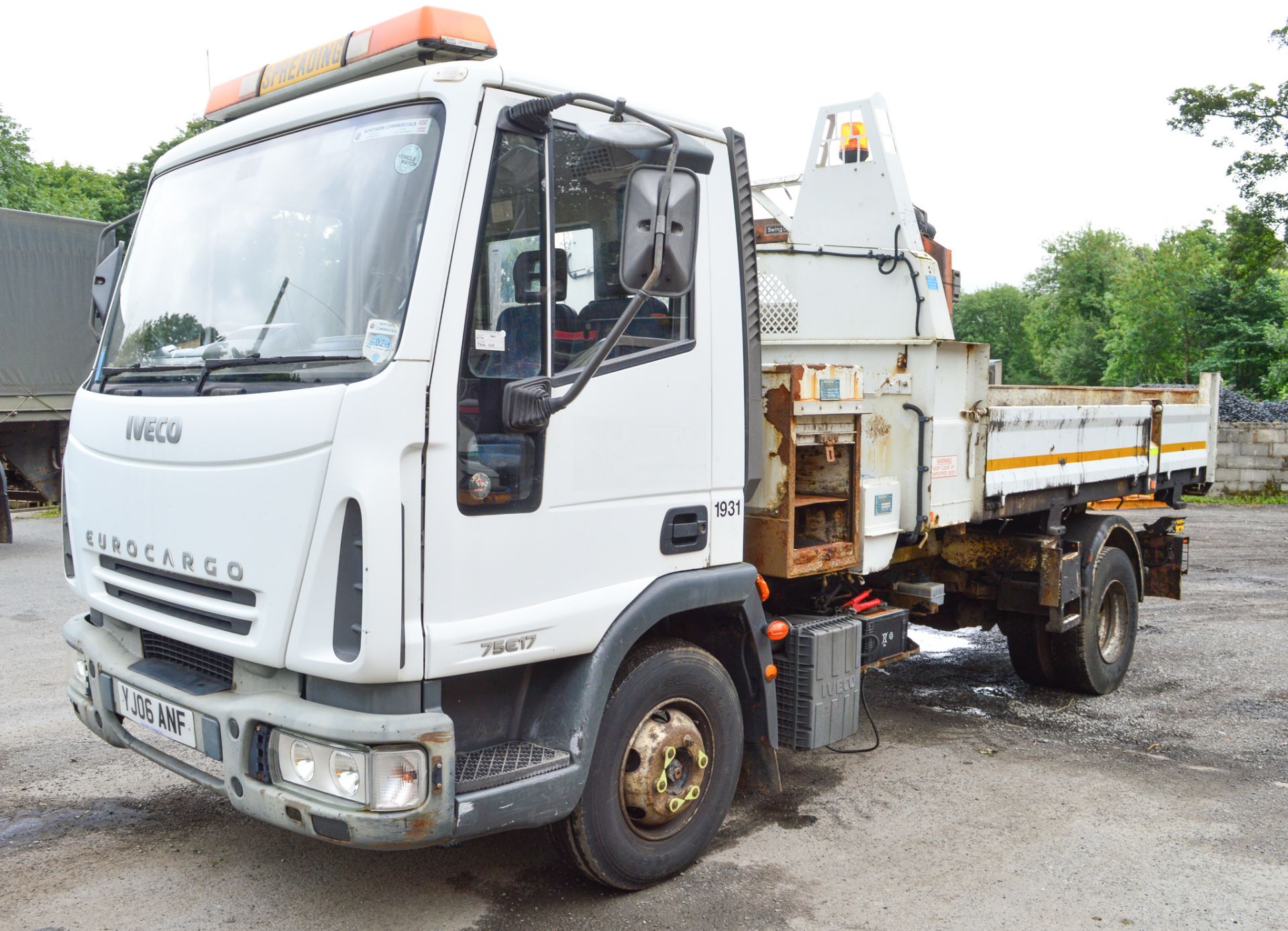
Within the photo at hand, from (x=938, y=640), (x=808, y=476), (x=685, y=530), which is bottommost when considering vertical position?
(x=938, y=640)

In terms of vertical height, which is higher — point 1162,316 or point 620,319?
point 1162,316

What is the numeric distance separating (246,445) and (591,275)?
3.78 ft

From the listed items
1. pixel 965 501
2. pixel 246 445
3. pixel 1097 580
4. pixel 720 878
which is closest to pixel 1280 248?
pixel 1097 580

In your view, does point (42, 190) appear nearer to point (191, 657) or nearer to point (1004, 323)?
point (191, 657)

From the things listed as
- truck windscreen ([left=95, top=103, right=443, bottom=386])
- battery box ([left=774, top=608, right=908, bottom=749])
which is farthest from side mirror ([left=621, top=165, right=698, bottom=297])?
battery box ([left=774, top=608, right=908, bottom=749])

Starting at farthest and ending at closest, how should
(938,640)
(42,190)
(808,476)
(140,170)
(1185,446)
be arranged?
(42,190) → (140,170) → (938,640) → (1185,446) → (808,476)

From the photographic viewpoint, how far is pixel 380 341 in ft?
9.50

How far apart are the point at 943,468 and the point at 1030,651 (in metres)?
2.09

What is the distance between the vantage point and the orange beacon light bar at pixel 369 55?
328 cm

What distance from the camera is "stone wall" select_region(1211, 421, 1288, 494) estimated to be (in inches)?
682

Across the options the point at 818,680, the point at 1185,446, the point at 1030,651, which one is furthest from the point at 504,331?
the point at 1185,446

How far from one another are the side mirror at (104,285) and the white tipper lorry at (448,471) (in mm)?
29

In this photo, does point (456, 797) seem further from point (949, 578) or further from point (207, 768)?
point (949, 578)

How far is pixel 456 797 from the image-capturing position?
2969mm
